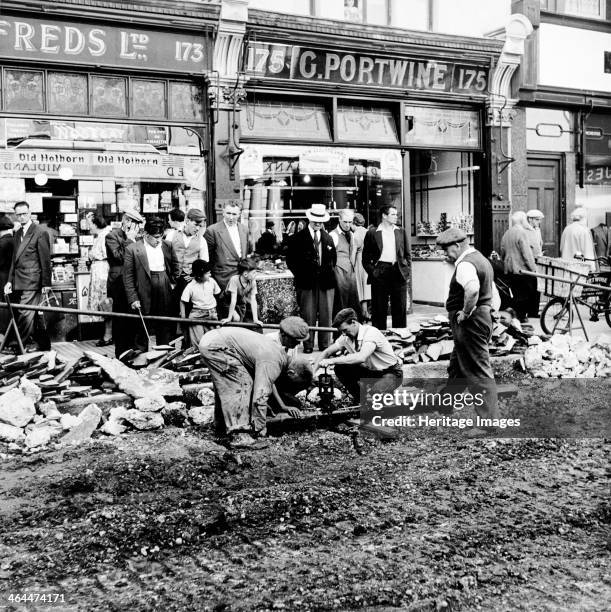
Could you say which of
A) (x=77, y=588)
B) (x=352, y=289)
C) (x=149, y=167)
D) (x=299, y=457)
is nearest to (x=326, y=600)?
(x=77, y=588)

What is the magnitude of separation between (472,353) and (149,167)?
6.67 metres

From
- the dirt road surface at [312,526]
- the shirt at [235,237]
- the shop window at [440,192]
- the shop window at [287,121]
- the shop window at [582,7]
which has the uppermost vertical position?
the shop window at [582,7]

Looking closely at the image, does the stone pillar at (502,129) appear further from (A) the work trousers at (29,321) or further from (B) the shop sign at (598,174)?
(A) the work trousers at (29,321)

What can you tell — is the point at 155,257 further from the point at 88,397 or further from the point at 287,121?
the point at 287,121

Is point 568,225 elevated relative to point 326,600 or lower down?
elevated

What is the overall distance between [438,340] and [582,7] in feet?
31.7

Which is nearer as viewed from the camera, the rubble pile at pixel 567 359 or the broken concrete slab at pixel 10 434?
the broken concrete slab at pixel 10 434

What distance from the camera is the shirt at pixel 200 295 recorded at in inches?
408

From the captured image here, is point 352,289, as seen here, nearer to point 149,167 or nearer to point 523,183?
point 149,167

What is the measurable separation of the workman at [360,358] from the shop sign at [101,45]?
21.6 feet

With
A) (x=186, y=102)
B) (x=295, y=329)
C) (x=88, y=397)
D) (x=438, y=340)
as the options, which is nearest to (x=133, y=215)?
(x=186, y=102)

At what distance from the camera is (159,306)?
35.8 feet

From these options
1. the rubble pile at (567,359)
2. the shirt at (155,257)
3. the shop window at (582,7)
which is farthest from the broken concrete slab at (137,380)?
the shop window at (582,7)

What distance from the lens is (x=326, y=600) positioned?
4.25 meters
